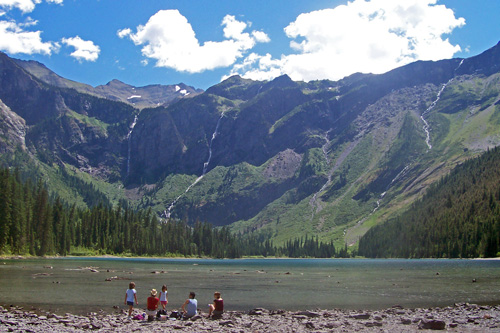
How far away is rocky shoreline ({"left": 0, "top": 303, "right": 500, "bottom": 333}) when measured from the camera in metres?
33.4

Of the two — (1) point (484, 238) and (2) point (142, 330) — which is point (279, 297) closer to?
(2) point (142, 330)

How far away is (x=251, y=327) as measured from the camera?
3441 cm

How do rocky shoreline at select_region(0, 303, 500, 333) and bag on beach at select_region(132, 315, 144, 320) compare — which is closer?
rocky shoreline at select_region(0, 303, 500, 333)

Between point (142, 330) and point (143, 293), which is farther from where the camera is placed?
point (143, 293)

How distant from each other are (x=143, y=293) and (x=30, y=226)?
100 metres

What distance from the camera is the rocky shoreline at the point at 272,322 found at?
1316 inches

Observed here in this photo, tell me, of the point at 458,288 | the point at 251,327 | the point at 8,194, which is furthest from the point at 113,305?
the point at 8,194

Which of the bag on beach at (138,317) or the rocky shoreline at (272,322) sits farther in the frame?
the bag on beach at (138,317)

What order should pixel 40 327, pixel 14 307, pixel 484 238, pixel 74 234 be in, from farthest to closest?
pixel 74 234, pixel 484 238, pixel 14 307, pixel 40 327

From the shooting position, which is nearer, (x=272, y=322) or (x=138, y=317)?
(x=272, y=322)

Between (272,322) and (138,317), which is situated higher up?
(138,317)

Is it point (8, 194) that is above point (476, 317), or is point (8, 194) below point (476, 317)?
above

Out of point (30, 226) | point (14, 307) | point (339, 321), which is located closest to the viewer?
point (339, 321)

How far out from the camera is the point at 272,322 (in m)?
37.1
